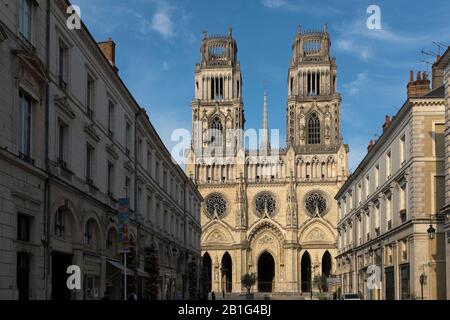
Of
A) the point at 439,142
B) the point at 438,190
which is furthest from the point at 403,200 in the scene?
the point at 439,142

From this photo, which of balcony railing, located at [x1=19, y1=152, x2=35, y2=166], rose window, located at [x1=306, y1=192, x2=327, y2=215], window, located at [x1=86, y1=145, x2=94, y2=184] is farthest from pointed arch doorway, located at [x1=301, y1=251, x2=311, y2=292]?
balcony railing, located at [x1=19, y1=152, x2=35, y2=166]

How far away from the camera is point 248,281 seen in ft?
288

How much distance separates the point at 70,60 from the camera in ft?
77.7

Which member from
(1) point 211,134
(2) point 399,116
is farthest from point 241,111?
(2) point 399,116

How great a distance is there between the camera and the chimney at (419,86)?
36750 millimetres

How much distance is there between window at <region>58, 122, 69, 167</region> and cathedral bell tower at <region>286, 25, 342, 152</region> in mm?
77909

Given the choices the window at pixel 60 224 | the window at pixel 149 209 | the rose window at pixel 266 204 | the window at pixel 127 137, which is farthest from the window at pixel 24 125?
the rose window at pixel 266 204

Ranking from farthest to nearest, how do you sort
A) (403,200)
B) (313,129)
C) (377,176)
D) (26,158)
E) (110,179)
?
(313,129)
(377,176)
(403,200)
(110,179)
(26,158)

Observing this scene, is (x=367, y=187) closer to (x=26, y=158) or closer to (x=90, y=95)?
(x=90, y=95)

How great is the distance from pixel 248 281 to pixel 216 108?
29.4m

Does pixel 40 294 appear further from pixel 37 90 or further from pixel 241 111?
pixel 241 111

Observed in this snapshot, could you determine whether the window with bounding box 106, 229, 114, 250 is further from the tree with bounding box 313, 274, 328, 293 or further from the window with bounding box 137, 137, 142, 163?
the tree with bounding box 313, 274, 328, 293

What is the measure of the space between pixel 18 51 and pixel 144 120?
69.8ft

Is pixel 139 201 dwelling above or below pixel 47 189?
above
